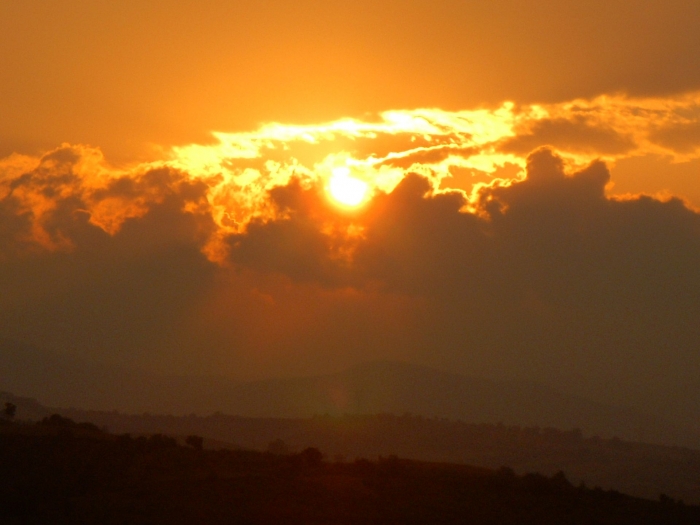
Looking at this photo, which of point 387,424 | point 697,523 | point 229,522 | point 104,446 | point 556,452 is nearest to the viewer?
point 229,522

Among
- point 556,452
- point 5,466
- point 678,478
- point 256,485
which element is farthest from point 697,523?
point 556,452

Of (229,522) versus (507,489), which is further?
(507,489)

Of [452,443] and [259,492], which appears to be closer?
[259,492]

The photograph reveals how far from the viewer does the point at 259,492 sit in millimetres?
35625

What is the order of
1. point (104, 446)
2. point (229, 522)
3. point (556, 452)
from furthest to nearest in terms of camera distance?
1. point (556, 452)
2. point (104, 446)
3. point (229, 522)

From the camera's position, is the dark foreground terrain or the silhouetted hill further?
the silhouetted hill

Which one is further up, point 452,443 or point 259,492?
point 452,443

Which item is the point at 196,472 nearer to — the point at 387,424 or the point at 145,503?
the point at 145,503

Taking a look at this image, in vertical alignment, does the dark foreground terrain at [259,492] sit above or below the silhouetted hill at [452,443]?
below

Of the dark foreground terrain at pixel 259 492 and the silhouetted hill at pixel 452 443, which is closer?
the dark foreground terrain at pixel 259 492

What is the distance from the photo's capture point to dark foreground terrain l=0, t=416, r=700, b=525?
1320 inches

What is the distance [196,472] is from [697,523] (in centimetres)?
2150

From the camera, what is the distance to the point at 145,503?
34219mm

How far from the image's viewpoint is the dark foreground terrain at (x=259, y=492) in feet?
110
